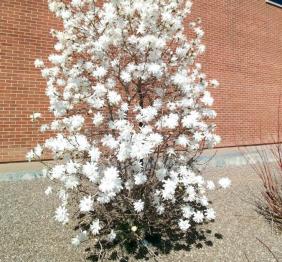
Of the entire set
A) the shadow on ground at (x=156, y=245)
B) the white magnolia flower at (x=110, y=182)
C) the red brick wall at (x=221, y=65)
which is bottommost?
the shadow on ground at (x=156, y=245)

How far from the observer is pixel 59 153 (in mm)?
4566

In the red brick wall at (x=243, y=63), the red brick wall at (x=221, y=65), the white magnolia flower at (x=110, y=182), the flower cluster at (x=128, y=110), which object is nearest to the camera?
the white magnolia flower at (x=110, y=182)

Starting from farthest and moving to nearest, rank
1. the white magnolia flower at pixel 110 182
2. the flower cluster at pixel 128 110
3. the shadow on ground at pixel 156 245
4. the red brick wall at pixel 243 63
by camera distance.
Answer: the red brick wall at pixel 243 63
the shadow on ground at pixel 156 245
the flower cluster at pixel 128 110
the white magnolia flower at pixel 110 182

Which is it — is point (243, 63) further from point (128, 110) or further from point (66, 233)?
point (66, 233)

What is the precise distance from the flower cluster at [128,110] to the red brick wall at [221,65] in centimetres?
401

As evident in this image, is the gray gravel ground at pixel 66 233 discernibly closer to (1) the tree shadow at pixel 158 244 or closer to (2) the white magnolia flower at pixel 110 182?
(1) the tree shadow at pixel 158 244

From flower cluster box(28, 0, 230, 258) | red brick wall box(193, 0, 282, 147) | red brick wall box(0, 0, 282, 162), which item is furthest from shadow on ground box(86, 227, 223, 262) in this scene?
red brick wall box(193, 0, 282, 147)

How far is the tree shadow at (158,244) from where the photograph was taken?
4.73m

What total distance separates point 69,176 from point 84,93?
115 cm

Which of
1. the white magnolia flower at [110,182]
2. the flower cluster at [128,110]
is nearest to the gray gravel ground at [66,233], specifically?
the flower cluster at [128,110]

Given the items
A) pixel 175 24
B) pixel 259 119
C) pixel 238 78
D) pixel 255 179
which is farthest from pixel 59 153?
pixel 259 119

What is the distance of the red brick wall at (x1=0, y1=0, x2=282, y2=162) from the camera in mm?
8742

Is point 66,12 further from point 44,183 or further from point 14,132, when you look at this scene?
point 14,132

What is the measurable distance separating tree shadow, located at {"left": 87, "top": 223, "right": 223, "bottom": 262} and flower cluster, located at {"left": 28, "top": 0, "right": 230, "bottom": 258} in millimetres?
155
